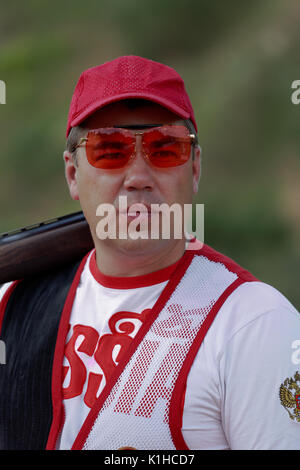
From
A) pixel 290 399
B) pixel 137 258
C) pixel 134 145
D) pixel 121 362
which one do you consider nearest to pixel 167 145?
pixel 134 145

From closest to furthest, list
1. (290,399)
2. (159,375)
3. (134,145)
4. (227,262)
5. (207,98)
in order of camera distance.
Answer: (290,399) < (159,375) < (134,145) < (227,262) < (207,98)

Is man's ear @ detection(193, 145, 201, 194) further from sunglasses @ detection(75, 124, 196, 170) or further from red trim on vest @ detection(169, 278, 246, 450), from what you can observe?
red trim on vest @ detection(169, 278, 246, 450)

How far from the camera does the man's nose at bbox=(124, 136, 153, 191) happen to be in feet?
5.75

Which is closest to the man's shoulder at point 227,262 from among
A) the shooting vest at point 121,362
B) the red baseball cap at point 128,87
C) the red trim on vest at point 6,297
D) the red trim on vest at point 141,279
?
the shooting vest at point 121,362

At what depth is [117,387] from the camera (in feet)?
5.51

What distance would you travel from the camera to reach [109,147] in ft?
5.77

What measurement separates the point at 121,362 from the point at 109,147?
580 millimetres

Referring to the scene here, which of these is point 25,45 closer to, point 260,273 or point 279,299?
point 260,273

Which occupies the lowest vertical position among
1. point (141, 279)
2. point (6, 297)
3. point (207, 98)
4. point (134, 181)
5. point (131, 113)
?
point (6, 297)

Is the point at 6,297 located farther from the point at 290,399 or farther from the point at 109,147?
the point at 290,399

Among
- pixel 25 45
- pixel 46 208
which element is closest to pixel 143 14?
pixel 25 45

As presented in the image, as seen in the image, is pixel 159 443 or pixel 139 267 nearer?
pixel 159 443

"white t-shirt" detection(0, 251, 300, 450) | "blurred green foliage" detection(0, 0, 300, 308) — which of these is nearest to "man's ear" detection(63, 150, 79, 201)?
"white t-shirt" detection(0, 251, 300, 450)
